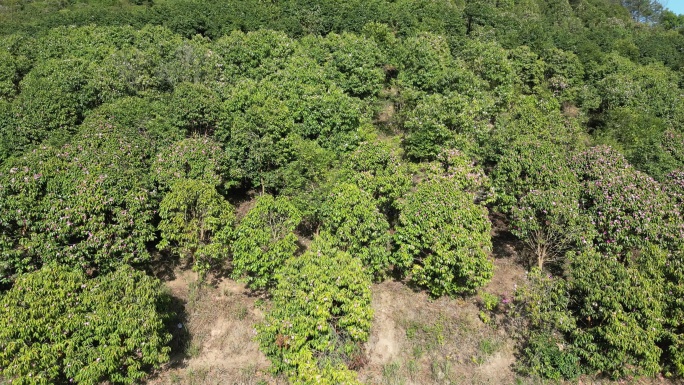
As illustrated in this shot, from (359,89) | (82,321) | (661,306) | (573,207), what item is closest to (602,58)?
(359,89)

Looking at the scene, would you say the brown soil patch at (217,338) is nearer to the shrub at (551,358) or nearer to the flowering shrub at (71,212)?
the flowering shrub at (71,212)

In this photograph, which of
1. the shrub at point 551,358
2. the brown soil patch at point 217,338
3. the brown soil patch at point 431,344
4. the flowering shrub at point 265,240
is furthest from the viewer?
the flowering shrub at point 265,240

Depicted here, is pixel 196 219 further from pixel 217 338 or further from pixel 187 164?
pixel 217 338

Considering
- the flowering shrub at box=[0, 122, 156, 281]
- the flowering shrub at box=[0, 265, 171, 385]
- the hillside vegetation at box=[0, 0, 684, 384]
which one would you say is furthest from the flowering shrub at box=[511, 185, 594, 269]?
the flowering shrub at box=[0, 122, 156, 281]

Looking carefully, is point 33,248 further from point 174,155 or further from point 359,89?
point 359,89

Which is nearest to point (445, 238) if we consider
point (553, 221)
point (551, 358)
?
point (553, 221)

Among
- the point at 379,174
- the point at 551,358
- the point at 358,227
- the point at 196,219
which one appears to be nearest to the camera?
the point at 551,358

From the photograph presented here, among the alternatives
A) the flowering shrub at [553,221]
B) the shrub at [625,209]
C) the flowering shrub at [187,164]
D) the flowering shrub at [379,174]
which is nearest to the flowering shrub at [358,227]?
the flowering shrub at [379,174]
